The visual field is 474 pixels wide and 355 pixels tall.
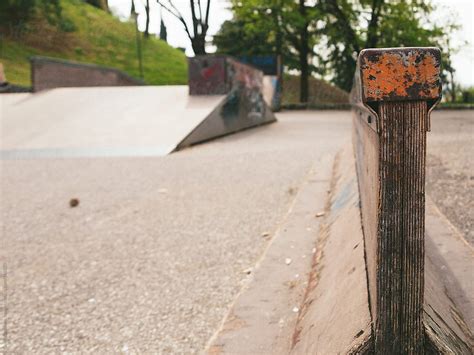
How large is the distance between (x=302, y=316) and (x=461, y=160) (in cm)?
348

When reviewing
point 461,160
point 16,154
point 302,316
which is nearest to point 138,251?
point 302,316

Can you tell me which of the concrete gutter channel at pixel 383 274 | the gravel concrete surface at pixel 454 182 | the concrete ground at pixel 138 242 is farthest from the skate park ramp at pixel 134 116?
the concrete gutter channel at pixel 383 274

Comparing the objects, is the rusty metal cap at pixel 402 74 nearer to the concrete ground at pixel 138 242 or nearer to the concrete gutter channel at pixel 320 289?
the concrete gutter channel at pixel 320 289

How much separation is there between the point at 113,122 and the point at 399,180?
850 centimetres

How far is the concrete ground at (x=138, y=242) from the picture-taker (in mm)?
2090

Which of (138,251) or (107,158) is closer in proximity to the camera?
(138,251)

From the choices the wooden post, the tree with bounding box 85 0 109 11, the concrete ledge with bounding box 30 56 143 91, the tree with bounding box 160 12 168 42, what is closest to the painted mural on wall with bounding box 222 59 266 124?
Answer: the wooden post

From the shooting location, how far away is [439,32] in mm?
22625

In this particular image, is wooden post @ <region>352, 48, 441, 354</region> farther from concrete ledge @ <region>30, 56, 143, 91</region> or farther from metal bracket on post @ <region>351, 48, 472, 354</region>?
concrete ledge @ <region>30, 56, 143, 91</region>

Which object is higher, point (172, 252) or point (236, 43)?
point (236, 43)

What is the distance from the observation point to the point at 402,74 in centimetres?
103

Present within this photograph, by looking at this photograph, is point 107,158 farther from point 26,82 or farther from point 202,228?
point 26,82

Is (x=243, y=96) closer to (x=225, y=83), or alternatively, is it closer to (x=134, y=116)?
(x=225, y=83)

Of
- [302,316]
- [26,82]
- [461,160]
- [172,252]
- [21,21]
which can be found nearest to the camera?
[302,316]
